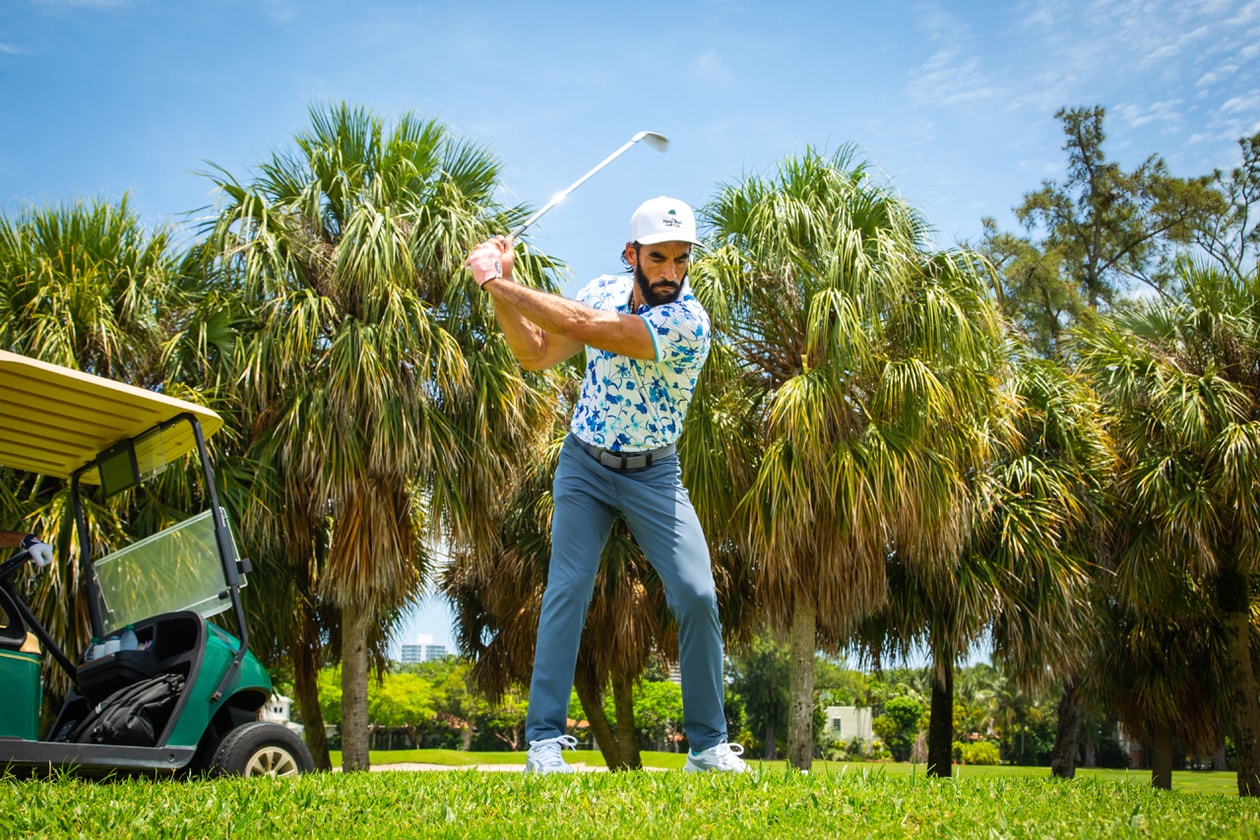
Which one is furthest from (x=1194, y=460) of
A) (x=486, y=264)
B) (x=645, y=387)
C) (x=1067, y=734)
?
(x=486, y=264)

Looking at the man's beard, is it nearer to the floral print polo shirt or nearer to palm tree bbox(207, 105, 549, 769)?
the floral print polo shirt

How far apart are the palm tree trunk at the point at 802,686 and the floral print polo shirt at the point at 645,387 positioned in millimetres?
7090

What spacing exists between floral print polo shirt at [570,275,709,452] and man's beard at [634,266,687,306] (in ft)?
0.12

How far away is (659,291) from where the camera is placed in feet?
13.2

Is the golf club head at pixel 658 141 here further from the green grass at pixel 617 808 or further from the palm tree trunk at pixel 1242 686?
the palm tree trunk at pixel 1242 686

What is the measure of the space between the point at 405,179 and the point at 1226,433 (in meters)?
9.39

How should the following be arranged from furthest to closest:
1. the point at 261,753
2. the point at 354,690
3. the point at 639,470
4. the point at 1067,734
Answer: the point at 1067,734
the point at 354,690
the point at 261,753
the point at 639,470

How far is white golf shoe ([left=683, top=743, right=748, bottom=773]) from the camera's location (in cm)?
390

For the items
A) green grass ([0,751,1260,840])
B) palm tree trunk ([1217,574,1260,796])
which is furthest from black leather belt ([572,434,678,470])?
palm tree trunk ([1217,574,1260,796])

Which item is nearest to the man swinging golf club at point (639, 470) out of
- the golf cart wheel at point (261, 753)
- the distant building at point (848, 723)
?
the golf cart wheel at point (261, 753)

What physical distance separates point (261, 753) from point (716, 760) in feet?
6.65

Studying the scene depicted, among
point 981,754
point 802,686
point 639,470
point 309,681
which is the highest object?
point 639,470

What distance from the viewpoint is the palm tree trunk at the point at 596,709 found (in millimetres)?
13773

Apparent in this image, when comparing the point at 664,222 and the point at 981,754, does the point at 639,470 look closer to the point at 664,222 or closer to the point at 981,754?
the point at 664,222
